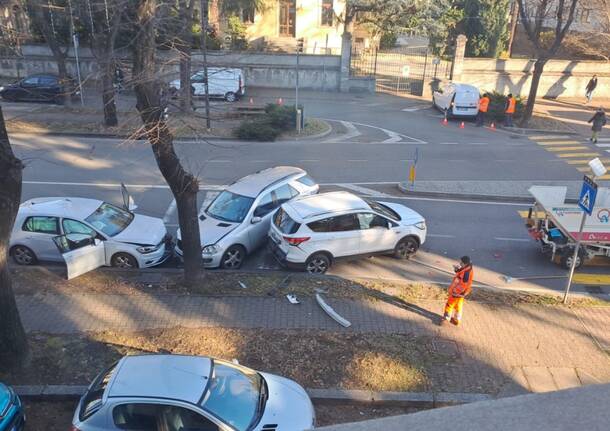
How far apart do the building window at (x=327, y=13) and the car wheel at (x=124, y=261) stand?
34.9 meters

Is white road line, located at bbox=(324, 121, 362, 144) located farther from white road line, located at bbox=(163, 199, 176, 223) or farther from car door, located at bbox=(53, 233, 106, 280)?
car door, located at bbox=(53, 233, 106, 280)

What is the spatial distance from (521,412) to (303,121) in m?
22.1

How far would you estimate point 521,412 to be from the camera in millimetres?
3242

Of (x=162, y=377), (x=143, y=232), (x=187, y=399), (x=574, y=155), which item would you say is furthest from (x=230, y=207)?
(x=574, y=155)

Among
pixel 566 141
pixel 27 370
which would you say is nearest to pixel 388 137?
pixel 566 141

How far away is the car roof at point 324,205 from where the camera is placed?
11.7 metres

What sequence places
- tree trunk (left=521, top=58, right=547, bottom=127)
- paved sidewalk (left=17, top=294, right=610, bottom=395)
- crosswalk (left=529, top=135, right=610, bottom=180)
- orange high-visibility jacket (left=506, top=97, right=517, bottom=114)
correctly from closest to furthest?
paved sidewalk (left=17, top=294, right=610, bottom=395), crosswalk (left=529, top=135, right=610, bottom=180), tree trunk (left=521, top=58, right=547, bottom=127), orange high-visibility jacket (left=506, top=97, right=517, bottom=114)

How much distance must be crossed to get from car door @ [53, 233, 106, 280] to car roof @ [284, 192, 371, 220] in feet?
13.7

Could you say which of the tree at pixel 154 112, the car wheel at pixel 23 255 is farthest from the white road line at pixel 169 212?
the tree at pixel 154 112

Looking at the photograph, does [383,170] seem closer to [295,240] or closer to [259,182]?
[259,182]

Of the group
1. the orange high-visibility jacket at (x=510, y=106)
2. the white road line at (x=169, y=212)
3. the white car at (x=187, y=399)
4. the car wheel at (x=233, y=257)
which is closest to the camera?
the white car at (x=187, y=399)

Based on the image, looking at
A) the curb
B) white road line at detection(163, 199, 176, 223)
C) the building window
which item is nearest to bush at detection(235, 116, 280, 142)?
white road line at detection(163, 199, 176, 223)

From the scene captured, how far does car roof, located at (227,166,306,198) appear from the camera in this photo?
1279cm

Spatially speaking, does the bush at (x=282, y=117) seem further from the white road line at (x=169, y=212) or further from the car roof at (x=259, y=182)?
the car roof at (x=259, y=182)
